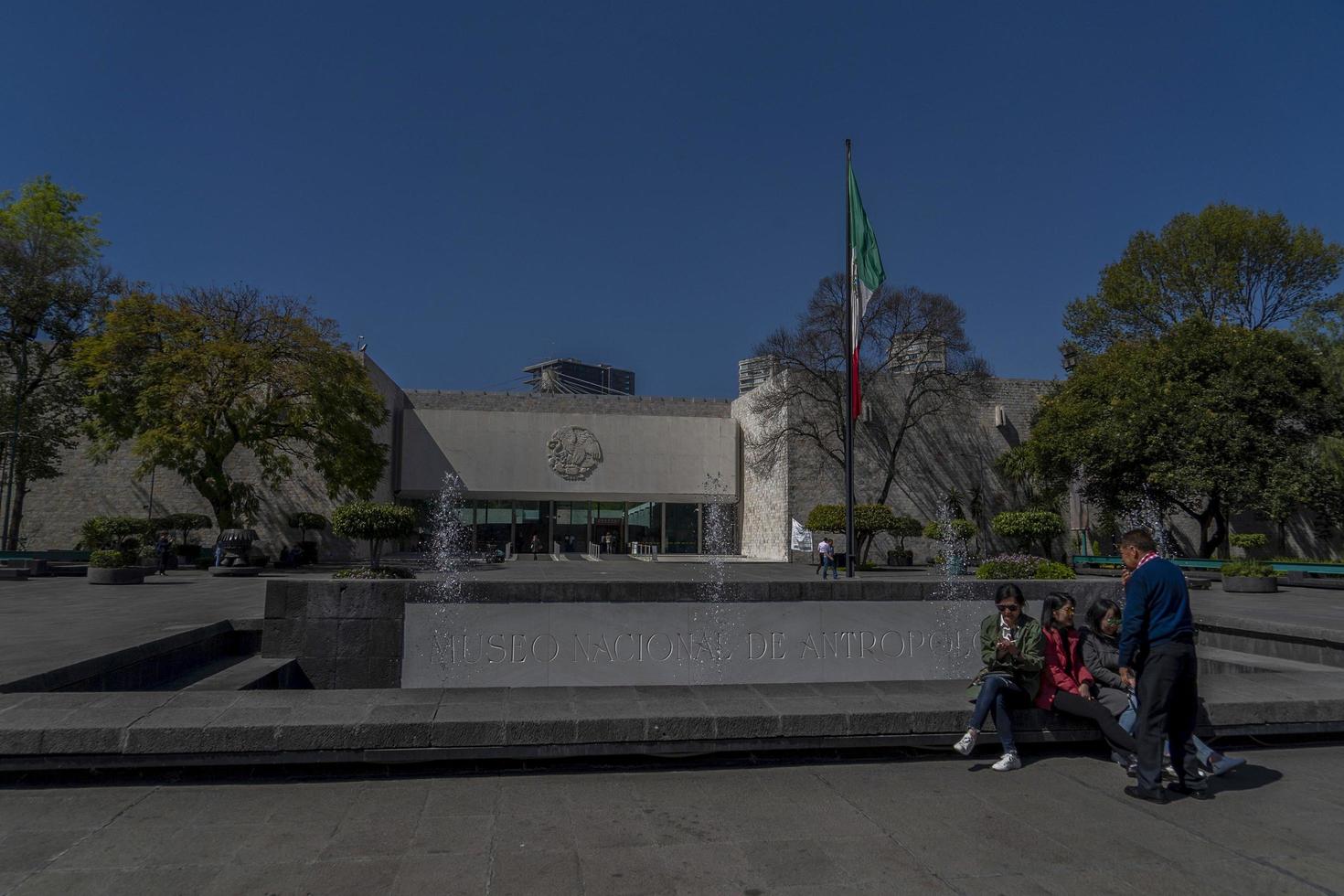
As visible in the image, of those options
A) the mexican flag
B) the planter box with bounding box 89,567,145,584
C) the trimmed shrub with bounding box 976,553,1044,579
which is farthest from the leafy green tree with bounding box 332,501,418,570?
the trimmed shrub with bounding box 976,553,1044,579

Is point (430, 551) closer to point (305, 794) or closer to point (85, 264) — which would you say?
point (85, 264)

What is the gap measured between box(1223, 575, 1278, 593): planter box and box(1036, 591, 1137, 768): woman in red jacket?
18.5m

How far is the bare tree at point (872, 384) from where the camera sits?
32875mm

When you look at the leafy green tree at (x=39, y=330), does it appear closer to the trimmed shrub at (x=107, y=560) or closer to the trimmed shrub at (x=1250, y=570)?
the trimmed shrub at (x=107, y=560)

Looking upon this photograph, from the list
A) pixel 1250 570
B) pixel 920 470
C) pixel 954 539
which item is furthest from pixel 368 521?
pixel 920 470

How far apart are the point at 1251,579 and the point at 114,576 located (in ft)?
87.8

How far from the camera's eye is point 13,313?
2802 centimetres

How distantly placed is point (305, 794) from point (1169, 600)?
460cm

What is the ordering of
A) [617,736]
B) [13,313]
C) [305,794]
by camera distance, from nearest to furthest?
[305,794]
[617,736]
[13,313]

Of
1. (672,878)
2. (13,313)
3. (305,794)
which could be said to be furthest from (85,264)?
(672,878)

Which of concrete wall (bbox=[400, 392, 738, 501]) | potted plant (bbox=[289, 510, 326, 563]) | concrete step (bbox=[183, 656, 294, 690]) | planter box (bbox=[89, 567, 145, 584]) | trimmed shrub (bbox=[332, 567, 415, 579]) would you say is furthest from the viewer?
concrete wall (bbox=[400, 392, 738, 501])

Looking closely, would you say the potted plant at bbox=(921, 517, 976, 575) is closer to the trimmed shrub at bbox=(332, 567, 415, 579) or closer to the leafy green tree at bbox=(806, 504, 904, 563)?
the leafy green tree at bbox=(806, 504, 904, 563)

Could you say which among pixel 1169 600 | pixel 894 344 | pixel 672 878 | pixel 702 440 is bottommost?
pixel 672 878

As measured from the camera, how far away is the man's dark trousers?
4.46 meters
